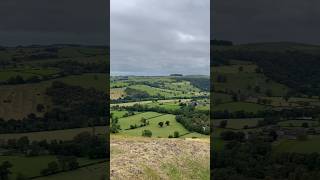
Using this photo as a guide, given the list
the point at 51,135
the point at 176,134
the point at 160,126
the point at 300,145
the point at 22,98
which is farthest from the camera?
the point at 160,126

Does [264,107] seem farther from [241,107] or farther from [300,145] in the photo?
[300,145]

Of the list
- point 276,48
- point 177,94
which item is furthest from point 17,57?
point 177,94

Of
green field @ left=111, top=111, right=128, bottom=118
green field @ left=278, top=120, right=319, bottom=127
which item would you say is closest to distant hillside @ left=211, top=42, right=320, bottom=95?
green field @ left=278, top=120, right=319, bottom=127

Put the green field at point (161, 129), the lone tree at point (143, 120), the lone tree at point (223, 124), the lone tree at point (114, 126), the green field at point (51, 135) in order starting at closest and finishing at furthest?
the green field at point (51, 135) → the lone tree at point (223, 124) → the lone tree at point (114, 126) → the green field at point (161, 129) → the lone tree at point (143, 120)

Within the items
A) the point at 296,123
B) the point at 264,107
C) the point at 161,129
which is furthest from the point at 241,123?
the point at 161,129

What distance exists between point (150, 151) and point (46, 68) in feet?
44.6

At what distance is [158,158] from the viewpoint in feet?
95.2

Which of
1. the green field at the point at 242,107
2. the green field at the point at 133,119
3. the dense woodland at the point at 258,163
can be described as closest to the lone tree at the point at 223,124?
the green field at the point at 242,107

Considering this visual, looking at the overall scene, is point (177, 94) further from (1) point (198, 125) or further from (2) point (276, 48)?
(2) point (276, 48)

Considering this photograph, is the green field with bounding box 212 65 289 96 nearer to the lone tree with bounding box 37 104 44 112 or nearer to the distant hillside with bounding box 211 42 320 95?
the distant hillside with bounding box 211 42 320 95

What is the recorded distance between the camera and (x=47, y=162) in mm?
16016

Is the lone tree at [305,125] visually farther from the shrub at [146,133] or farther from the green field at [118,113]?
the green field at [118,113]

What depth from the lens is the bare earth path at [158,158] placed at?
2705 cm

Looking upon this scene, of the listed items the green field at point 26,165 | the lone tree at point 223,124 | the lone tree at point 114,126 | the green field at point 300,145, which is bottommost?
the lone tree at point 114,126
